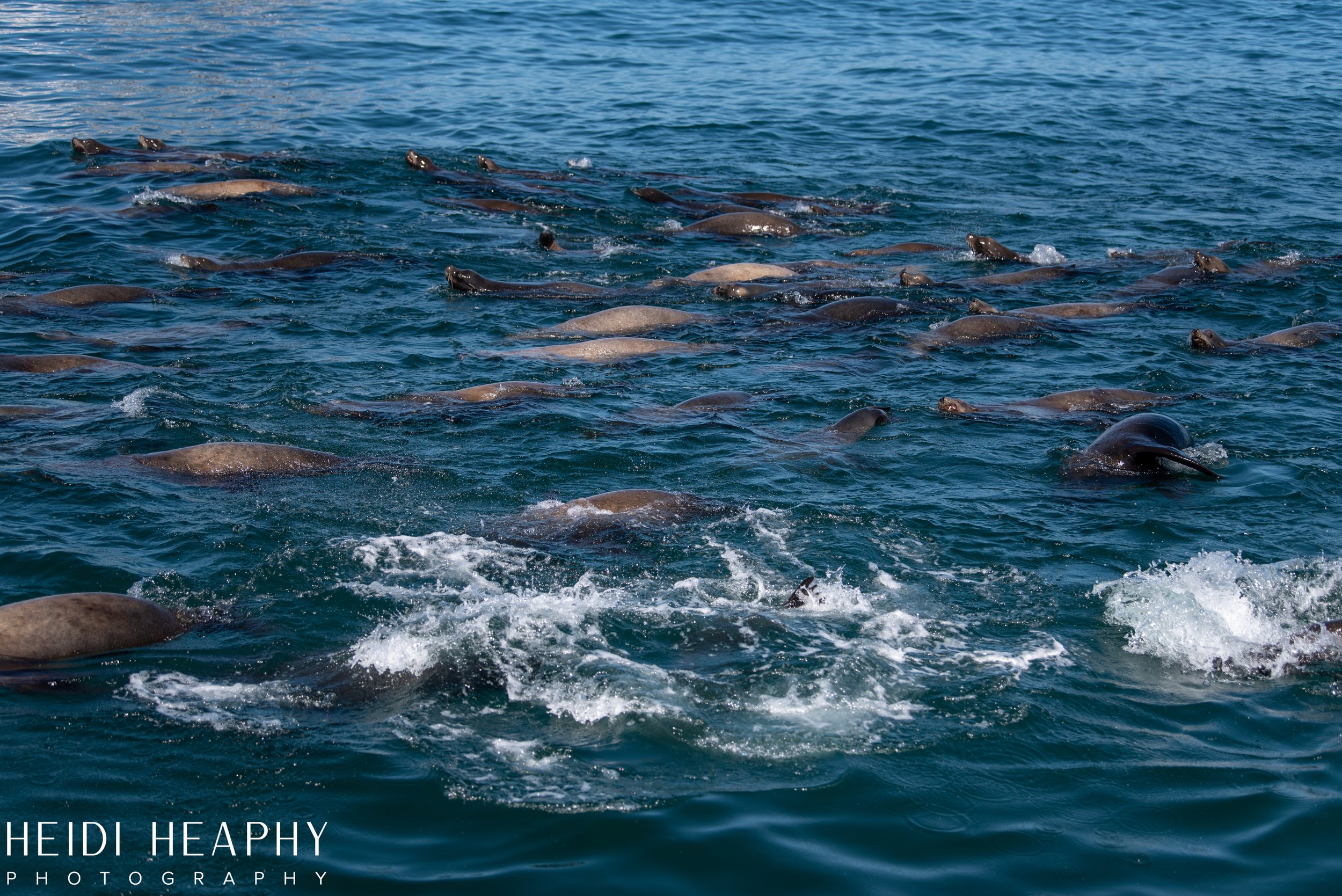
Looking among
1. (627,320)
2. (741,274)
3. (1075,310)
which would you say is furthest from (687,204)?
(1075,310)

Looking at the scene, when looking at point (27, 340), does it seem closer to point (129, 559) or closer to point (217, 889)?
point (129, 559)

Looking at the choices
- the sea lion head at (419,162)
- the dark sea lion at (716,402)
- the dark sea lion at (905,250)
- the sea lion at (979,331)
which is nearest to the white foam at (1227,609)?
the dark sea lion at (716,402)

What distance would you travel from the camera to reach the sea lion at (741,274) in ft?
46.1

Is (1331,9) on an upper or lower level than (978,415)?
upper

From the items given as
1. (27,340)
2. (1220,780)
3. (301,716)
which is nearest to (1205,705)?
(1220,780)

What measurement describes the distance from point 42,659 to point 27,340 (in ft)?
20.8

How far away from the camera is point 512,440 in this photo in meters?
9.65

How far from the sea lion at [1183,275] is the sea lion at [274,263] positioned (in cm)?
943

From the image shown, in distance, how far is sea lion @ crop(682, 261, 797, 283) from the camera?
1406 centimetres

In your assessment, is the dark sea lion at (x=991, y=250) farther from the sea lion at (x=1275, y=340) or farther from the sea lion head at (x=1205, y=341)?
the sea lion head at (x=1205, y=341)

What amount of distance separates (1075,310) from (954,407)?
3448 millimetres

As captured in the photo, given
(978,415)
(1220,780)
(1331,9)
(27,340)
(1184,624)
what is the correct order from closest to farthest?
(1220,780) < (1184,624) < (978,415) < (27,340) < (1331,9)

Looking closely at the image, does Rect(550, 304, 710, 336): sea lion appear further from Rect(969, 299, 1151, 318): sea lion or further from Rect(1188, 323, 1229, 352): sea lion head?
Rect(1188, 323, 1229, 352): sea lion head

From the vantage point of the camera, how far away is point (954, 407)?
34.0 feet
